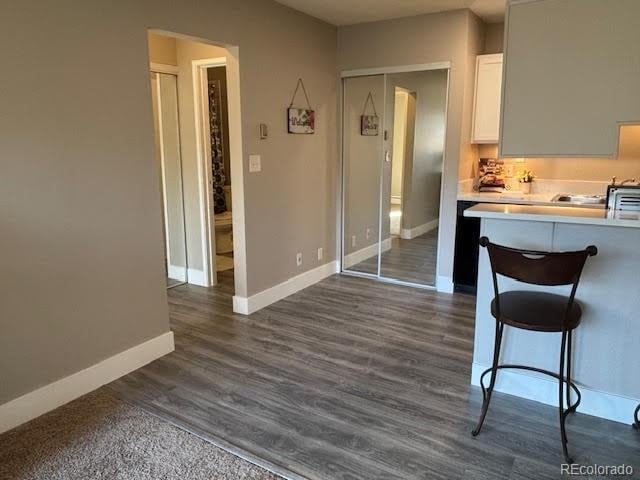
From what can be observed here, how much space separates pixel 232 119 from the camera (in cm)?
370

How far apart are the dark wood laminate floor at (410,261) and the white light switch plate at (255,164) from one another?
1.83 m

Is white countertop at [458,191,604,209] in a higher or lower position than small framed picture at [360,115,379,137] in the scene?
lower

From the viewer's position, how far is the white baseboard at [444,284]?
14.9ft

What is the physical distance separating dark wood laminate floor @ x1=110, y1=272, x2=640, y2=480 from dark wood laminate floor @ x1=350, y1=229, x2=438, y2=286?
29.3 inches

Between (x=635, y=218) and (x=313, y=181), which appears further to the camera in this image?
(x=313, y=181)

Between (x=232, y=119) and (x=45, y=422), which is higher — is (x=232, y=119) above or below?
above

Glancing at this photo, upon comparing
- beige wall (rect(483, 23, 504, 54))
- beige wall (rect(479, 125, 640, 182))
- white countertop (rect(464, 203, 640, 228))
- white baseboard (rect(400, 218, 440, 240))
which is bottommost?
white baseboard (rect(400, 218, 440, 240))

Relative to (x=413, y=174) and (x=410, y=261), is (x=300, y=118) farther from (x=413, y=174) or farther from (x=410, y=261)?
(x=410, y=261)

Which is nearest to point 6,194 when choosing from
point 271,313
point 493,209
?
point 271,313

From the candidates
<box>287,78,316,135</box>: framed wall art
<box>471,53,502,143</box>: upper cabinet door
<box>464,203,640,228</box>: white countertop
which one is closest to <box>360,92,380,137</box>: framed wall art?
<box>287,78,316,135</box>: framed wall art

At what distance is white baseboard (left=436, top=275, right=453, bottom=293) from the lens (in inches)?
179

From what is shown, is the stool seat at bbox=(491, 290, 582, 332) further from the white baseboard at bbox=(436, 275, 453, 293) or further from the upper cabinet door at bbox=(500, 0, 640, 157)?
the white baseboard at bbox=(436, 275, 453, 293)

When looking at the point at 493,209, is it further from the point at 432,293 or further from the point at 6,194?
the point at 6,194

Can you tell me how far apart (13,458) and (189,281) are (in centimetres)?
274
